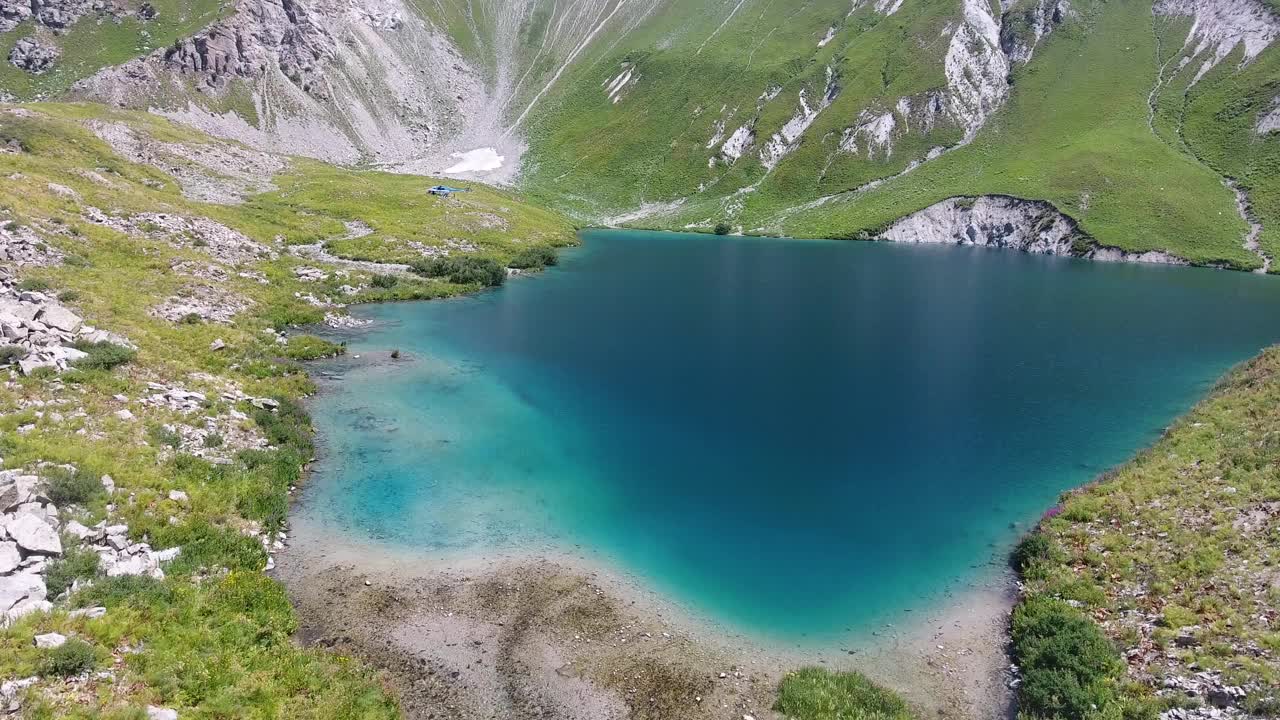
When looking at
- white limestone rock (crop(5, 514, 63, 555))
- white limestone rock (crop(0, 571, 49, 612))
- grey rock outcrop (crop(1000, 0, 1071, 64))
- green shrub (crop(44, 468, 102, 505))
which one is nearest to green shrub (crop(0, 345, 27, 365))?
green shrub (crop(44, 468, 102, 505))

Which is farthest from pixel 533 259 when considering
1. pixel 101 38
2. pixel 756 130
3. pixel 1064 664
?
pixel 101 38

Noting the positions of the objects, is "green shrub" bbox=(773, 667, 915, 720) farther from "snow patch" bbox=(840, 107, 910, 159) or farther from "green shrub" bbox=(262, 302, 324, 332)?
"snow patch" bbox=(840, 107, 910, 159)

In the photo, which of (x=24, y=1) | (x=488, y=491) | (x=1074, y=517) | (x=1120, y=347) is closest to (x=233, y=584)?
(x=488, y=491)

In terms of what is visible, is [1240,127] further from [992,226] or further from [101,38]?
[101,38]

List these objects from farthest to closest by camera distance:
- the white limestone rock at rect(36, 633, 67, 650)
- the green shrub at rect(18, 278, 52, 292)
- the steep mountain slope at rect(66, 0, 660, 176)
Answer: the steep mountain slope at rect(66, 0, 660, 176) → the green shrub at rect(18, 278, 52, 292) → the white limestone rock at rect(36, 633, 67, 650)

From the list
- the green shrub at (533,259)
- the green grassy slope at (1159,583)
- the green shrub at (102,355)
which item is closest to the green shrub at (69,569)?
the green shrub at (102,355)

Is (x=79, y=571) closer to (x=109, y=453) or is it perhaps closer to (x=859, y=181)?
(x=109, y=453)
